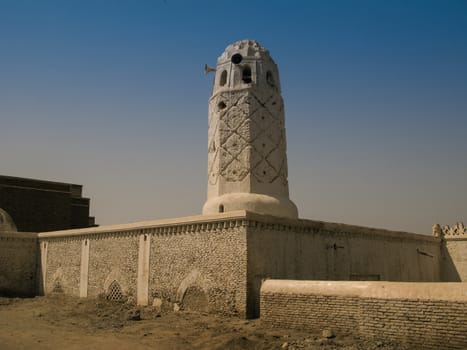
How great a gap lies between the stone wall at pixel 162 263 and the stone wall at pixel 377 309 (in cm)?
132

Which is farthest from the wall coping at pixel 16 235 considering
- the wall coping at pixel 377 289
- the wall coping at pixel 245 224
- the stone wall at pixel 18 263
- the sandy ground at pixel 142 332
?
the wall coping at pixel 377 289

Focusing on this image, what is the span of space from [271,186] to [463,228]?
11.5m

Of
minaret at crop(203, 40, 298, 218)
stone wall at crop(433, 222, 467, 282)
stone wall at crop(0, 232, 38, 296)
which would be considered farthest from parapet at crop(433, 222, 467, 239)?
stone wall at crop(0, 232, 38, 296)

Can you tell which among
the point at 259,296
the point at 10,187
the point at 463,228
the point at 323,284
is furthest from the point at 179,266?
the point at 10,187

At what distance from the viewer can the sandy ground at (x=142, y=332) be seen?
29.7 ft

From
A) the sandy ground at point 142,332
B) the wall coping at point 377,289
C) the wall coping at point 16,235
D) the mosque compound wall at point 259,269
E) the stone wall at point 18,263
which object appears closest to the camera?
the wall coping at point 377,289

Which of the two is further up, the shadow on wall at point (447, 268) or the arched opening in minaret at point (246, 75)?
the arched opening in minaret at point (246, 75)

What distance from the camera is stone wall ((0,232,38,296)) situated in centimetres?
1931

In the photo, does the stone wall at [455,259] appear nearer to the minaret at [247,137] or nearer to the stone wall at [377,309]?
the minaret at [247,137]

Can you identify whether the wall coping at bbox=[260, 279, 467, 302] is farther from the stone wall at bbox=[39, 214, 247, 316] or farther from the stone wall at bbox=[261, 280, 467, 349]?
the stone wall at bbox=[39, 214, 247, 316]

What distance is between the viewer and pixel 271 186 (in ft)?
46.1

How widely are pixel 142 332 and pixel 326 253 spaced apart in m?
5.75

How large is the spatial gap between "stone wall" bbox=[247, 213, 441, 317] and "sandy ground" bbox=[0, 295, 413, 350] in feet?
4.82

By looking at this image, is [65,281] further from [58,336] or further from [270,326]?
[270,326]
